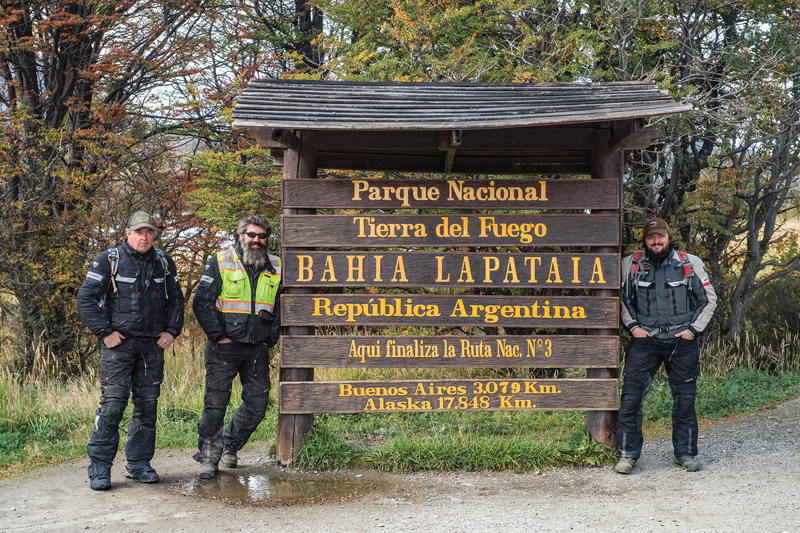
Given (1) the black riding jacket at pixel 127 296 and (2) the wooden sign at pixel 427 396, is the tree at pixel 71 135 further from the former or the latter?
(2) the wooden sign at pixel 427 396

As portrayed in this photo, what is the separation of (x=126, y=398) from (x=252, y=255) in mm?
1450

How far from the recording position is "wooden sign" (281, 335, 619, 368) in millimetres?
5473

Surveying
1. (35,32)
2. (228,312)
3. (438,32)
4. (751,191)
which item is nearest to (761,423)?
(751,191)

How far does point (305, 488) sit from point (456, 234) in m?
2.32

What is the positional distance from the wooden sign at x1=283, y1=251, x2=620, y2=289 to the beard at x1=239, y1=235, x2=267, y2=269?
232 mm

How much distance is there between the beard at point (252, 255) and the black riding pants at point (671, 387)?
3.11 metres

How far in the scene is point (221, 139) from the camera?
39.2ft

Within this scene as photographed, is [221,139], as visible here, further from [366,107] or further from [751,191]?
[751,191]

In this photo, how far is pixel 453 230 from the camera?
5531mm

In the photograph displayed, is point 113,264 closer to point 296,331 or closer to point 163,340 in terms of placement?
point 163,340

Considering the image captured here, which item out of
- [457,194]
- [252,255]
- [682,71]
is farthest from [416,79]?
[252,255]

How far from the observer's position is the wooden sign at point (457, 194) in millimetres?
5477

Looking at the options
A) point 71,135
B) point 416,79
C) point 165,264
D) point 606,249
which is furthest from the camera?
point 71,135

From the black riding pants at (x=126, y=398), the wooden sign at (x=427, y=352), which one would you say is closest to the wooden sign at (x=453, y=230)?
the wooden sign at (x=427, y=352)
